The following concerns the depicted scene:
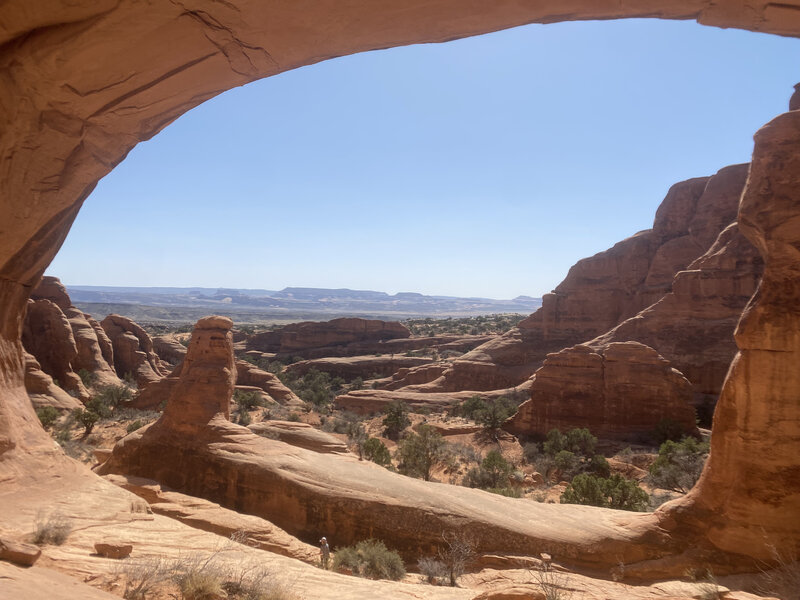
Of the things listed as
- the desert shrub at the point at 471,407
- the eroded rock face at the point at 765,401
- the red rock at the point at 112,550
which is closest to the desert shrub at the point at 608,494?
the eroded rock face at the point at 765,401

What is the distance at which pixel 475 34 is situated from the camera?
3.81 metres

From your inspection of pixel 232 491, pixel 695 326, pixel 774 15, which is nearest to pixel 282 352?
pixel 695 326

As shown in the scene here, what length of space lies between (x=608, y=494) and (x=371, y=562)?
28.9 feet

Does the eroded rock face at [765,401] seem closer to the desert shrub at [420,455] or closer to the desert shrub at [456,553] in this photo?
the desert shrub at [456,553]

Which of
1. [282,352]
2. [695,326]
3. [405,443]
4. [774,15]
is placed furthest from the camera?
[282,352]

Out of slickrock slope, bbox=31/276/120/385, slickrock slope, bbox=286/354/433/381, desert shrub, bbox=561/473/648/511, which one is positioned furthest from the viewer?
slickrock slope, bbox=286/354/433/381

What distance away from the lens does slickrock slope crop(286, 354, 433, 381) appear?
51844 millimetres

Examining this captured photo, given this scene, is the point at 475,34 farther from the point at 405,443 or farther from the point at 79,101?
the point at 405,443

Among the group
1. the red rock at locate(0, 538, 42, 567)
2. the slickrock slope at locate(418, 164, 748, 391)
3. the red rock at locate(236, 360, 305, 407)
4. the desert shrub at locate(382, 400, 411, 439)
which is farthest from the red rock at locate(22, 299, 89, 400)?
the red rock at locate(0, 538, 42, 567)

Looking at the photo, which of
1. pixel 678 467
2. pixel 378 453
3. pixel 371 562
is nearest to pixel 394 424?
pixel 378 453

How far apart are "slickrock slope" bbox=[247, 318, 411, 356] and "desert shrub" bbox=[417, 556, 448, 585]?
55.4 meters

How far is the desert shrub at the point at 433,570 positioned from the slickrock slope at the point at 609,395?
821 inches

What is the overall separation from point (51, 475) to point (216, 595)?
4.34 m

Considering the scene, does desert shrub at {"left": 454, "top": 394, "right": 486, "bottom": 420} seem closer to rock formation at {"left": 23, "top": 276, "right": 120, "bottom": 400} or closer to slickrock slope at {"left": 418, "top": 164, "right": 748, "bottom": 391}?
slickrock slope at {"left": 418, "top": 164, "right": 748, "bottom": 391}
